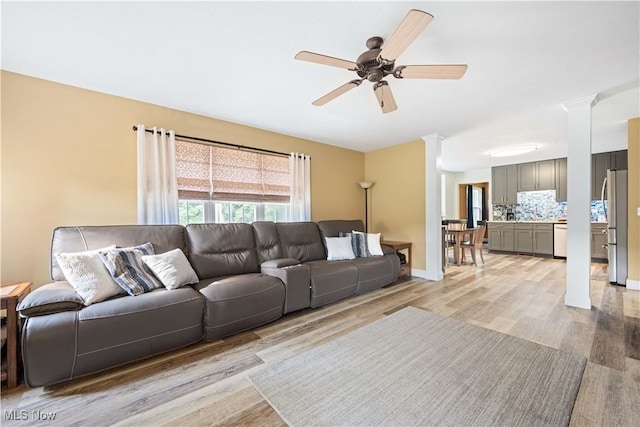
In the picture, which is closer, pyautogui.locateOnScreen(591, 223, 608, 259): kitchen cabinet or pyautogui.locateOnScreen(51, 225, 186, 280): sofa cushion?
pyautogui.locateOnScreen(51, 225, 186, 280): sofa cushion

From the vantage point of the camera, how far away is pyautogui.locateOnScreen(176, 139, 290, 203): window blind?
3.18m

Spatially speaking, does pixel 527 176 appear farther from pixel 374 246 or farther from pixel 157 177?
pixel 157 177

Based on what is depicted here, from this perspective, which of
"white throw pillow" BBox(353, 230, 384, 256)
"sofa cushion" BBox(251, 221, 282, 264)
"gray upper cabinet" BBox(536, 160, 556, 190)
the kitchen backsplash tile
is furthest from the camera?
the kitchen backsplash tile

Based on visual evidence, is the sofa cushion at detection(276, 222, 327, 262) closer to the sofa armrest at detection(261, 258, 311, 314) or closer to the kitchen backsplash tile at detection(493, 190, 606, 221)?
the sofa armrest at detection(261, 258, 311, 314)

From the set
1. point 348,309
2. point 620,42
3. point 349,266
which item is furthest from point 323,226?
point 620,42

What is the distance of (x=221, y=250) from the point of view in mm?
2961

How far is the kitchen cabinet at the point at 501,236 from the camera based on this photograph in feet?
21.8

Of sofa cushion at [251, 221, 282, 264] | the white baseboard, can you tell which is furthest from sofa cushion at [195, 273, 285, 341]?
the white baseboard

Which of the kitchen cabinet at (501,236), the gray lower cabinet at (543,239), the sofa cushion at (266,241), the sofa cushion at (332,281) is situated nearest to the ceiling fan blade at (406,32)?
the sofa cushion at (332,281)

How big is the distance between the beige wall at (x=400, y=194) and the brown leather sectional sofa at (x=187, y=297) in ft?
3.07

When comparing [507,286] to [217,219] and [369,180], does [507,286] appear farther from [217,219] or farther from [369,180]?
[217,219]

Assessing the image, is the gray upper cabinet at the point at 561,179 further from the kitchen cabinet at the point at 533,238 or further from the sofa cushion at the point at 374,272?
the sofa cushion at the point at 374,272

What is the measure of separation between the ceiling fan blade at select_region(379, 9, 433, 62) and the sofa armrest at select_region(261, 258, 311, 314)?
6.90 ft

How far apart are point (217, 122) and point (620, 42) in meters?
3.92
